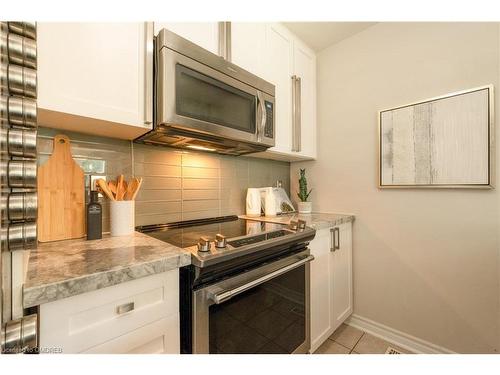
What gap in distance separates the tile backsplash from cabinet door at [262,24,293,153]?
0.35m

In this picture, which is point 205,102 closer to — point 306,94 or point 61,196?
point 61,196

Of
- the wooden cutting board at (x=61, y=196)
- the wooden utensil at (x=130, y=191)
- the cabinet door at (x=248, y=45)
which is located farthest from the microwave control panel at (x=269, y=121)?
the wooden cutting board at (x=61, y=196)

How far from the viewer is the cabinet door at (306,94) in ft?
5.78

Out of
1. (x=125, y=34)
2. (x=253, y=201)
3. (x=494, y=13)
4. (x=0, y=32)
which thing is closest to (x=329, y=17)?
(x=494, y=13)

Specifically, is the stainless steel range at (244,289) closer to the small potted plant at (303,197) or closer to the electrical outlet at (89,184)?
the electrical outlet at (89,184)

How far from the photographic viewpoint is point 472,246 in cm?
126

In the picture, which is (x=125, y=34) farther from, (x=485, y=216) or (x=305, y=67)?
(x=485, y=216)

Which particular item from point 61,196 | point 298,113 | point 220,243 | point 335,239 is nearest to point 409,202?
point 335,239

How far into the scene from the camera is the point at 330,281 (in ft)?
4.86

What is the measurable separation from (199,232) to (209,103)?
657 mm

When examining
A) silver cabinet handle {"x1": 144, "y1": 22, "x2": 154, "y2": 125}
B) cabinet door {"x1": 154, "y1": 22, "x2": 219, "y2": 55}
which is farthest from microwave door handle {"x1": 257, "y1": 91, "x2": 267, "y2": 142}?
silver cabinet handle {"x1": 144, "y1": 22, "x2": 154, "y2": 125}

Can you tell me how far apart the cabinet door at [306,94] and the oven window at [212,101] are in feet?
2.15

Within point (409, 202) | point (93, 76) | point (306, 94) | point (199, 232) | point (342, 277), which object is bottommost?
point (342, 277)

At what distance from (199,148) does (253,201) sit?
59 cm
